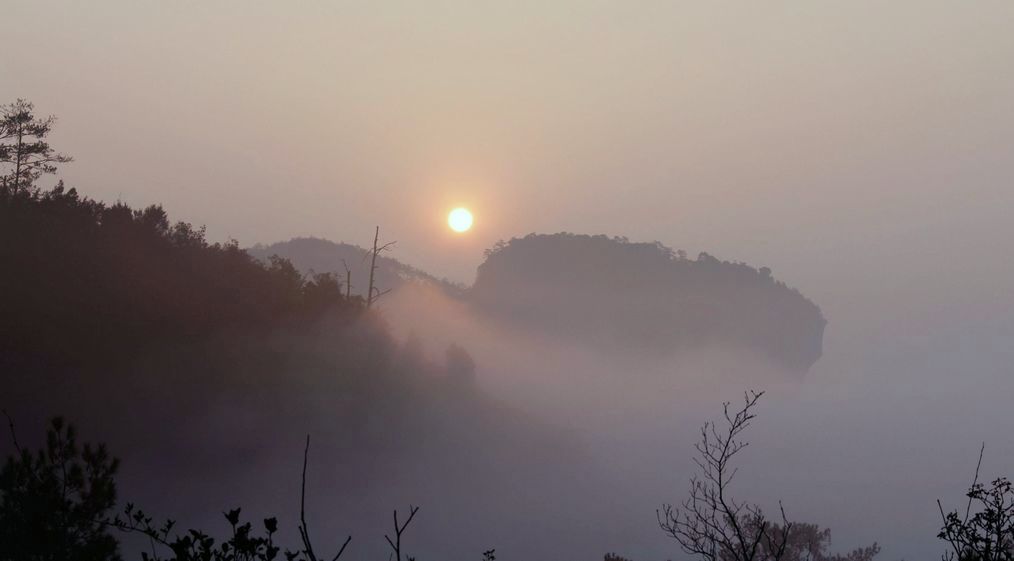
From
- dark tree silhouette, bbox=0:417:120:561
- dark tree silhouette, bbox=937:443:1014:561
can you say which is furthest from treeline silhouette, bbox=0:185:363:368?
dark tree silhouette, bbox=937:443:1014:561

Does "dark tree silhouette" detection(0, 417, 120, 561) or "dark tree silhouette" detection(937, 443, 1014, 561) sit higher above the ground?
"dark tree silhouette" detection(937, 443, 1014, 561)

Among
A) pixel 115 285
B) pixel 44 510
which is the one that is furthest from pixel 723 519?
pixel 115 285

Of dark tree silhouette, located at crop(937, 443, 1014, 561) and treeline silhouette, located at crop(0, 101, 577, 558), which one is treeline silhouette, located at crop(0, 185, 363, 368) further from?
dark tree silhouette, located at crop(937, 443, 1014, 561)

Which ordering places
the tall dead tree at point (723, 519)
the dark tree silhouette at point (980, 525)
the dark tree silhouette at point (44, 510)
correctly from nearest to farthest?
the dark tree silhouette at point (980, 525) < the tall dead tree at point (723, 519) < the dark tree silhouette at point (44, 510)

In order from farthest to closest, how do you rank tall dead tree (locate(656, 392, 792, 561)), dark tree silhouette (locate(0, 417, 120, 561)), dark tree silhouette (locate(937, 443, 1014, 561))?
dark tree silhouette (locate(0, 417, 120, 561)) → tall dead tree (locate(656, 392, 792, 561)) → dark tree silhouette (locate(937, 443, 1014, 561))

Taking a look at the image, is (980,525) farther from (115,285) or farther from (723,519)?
(115,285)

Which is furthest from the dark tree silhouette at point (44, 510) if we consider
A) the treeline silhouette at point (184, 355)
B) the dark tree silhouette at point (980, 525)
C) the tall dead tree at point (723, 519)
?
the treeline silhouette at point (184, 355)

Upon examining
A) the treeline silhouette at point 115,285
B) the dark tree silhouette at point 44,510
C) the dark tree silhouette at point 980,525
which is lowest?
the dark tree silhouette at point 44,510

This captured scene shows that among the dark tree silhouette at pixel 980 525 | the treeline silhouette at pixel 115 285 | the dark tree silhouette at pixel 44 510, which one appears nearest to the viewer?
the dark tree silhouette at pixel 980 525

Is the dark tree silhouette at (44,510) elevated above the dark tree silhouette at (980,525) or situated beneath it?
situated beneath

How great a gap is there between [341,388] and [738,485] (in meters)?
80.4

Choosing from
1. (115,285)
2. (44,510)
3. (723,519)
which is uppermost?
(115,285)

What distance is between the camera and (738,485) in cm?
12544

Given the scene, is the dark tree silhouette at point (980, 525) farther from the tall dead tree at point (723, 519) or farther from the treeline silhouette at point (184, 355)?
the treeline silhouette at point (184, 355)
